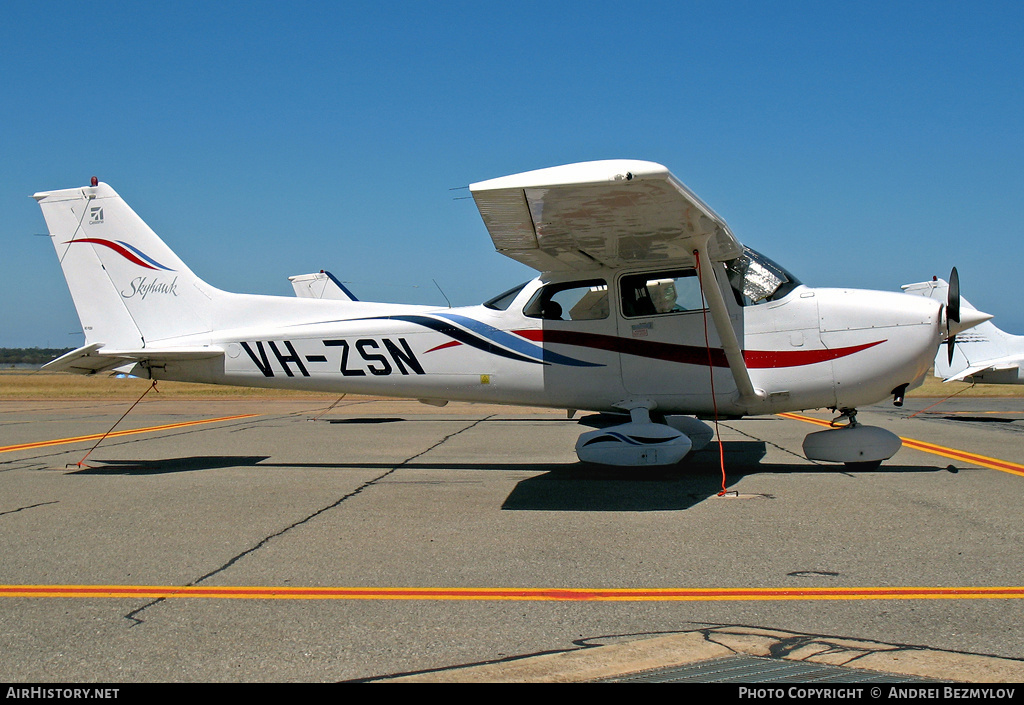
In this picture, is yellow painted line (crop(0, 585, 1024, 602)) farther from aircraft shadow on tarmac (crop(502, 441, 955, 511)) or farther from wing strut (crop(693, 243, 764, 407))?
wing strut (crop(693, 243, 764, 407))

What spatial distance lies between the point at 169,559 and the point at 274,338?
4.38 metres

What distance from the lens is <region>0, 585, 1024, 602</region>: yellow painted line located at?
12.6 feet

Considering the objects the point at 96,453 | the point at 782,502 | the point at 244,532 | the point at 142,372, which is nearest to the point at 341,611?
the point at 244,532

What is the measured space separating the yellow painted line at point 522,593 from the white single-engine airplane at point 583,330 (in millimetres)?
3112

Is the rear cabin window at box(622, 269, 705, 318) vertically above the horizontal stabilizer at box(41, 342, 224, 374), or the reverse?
the rear cabin window at box(622, 269, 705, 318)

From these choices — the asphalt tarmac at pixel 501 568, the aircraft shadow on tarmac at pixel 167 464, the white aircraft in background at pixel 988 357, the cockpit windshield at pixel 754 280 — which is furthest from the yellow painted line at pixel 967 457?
the white aircraft in background at pixel 988 357

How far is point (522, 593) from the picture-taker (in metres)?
3.98

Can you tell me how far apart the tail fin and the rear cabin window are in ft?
16.8

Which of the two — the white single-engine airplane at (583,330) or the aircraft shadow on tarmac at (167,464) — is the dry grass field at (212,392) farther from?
the white single-engine airplane at (583,330)

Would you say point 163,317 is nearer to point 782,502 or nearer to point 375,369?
point 375,369

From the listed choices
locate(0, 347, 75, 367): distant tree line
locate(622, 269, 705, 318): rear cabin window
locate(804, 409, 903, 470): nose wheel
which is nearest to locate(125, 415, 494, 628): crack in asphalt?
locate(622, 269, 705, 318): rear cabin window

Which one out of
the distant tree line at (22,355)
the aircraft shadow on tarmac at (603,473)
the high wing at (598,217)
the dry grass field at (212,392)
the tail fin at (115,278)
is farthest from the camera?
the distant tree line at (22,355)

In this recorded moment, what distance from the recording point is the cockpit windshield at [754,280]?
7.85 metres

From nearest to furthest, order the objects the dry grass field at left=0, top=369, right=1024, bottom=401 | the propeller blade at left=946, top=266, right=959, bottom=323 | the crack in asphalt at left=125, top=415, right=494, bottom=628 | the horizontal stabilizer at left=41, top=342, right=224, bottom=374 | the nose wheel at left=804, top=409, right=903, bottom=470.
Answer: the crack in asphalt at left=125, top=415, right=494, bottom=628 < the propeller blade at left=946, top=266, right=959, bottom=323 < the nose wheel at left=804, top=409, right=903, bottom=470 < the horizontal stabilizer at left=41, top=342, right=224, bottom=374 < the dry grass field at left=0, top=369, right=1024, bottom=401
